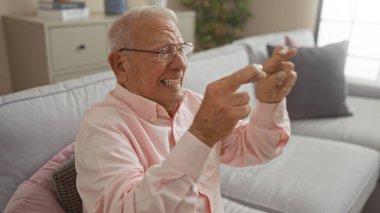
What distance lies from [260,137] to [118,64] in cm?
43

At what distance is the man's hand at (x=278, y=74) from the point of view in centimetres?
86

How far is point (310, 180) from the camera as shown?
1.48 metres

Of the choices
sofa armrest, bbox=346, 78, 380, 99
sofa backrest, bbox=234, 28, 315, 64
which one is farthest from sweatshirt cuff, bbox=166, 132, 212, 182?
sofa armrest, bbox=346, 78, 380, 99

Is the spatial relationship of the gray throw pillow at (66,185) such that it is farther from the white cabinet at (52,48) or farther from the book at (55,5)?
the book at (55,5)

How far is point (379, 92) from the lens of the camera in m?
2.54

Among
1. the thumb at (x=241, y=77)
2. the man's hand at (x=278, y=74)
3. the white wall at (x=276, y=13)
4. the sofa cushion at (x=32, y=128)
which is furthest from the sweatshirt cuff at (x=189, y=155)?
the white wall at (x=276, y=13)

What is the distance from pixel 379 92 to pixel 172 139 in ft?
6.78

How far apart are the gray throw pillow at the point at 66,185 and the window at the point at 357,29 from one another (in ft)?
9.99

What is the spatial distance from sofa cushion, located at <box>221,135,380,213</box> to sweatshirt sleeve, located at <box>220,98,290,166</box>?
1.15ft

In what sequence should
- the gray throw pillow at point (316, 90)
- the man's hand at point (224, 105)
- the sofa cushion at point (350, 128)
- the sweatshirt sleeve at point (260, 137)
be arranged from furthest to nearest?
the gray throw pillow at point (316, 90) < the sofa cushion at point (350, 128) < the sweatshirt sleeve at point (260, 137) < the man's hand at point (224, 105)

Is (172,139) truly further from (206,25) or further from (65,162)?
(206,25)

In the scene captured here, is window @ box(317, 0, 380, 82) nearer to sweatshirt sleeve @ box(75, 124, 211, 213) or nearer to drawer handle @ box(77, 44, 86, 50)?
drawer handle @ box(77, 44, 86, 50)

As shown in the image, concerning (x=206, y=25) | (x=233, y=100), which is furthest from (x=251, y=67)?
(x=206, y=25)

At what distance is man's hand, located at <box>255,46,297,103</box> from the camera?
86cm
